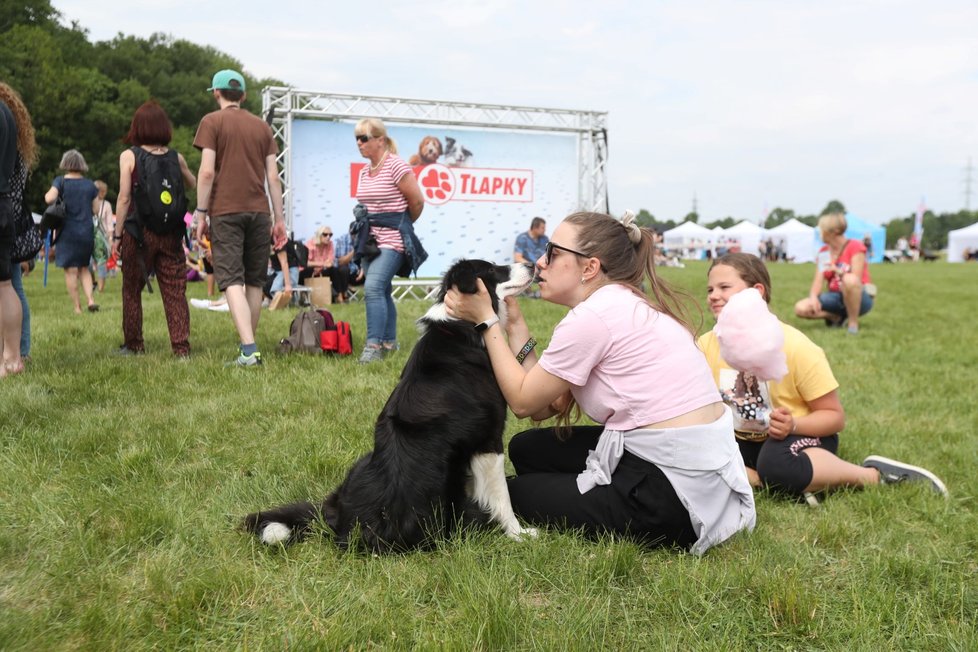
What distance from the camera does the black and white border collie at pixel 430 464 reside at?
2.45 m

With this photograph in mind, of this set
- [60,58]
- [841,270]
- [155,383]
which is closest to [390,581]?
[155,383]

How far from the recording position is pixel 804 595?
2154mm

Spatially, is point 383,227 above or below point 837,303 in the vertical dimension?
above

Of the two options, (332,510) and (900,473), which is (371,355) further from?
(900,473)

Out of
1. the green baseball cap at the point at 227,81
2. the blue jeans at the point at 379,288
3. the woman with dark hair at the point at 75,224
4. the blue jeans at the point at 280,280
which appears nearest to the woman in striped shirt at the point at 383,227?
the blue jeans at the point at 379,288

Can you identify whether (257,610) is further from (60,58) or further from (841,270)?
(60,58)

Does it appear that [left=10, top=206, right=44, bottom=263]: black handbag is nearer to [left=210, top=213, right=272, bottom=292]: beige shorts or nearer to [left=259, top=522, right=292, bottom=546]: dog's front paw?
[left=210, top=213, right=272, bottom=292]: beige shorts

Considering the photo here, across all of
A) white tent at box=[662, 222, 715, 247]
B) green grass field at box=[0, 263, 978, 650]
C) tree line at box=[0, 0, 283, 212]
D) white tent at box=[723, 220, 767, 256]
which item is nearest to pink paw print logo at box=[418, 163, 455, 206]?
green grass field at box=[0, 263, 978, 650]

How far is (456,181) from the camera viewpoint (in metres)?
13.6

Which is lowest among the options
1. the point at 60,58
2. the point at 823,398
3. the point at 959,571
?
the point at 959,571

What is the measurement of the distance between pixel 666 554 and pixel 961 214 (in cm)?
11478

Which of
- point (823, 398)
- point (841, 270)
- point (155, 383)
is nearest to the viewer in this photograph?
point (823, 398)

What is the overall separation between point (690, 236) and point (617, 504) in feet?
174

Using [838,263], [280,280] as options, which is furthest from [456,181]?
[838,263]
